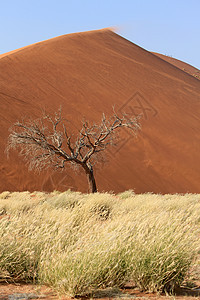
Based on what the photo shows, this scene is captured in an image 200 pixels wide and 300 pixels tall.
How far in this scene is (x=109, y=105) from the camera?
28641mm

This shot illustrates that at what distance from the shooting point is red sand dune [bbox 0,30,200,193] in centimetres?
2169

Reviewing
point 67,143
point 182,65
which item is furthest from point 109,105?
point 182,65

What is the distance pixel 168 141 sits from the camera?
2702cm

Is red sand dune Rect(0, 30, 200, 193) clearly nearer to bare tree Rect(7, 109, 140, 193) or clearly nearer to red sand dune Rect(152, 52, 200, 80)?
bare tree Rect(7, 109, 140, 193)

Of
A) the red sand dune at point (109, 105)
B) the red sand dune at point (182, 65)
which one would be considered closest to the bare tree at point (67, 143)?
the red sand dune at point (109, 105)

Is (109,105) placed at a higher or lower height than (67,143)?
higher

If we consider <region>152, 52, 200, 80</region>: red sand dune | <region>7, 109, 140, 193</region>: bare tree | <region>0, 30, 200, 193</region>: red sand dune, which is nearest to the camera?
<region>7, 109, 140, 193</region>: bare tree

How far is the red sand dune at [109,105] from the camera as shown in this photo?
21688 millimetres

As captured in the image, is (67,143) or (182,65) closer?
(67,143)

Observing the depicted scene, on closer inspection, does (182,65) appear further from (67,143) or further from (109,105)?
(67,143)

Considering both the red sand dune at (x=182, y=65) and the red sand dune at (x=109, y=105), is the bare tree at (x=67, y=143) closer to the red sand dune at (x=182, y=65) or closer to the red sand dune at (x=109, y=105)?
the red sand dune at (x=109, y=105)

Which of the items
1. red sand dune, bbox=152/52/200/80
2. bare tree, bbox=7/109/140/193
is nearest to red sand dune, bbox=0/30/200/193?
bare tree, bbox=7/109/140/193

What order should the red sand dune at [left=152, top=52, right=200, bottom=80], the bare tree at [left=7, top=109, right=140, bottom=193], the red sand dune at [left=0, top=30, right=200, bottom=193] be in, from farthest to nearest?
1. the red sand dune at [left=152, top=52, right=200, bottom=80]
2. the red sand dune at [left=0, top=30, right=200, bottom=193]
3. the bare tree at [left=7, top=109, right=140, bottom=193]

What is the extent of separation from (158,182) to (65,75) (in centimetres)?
1329
